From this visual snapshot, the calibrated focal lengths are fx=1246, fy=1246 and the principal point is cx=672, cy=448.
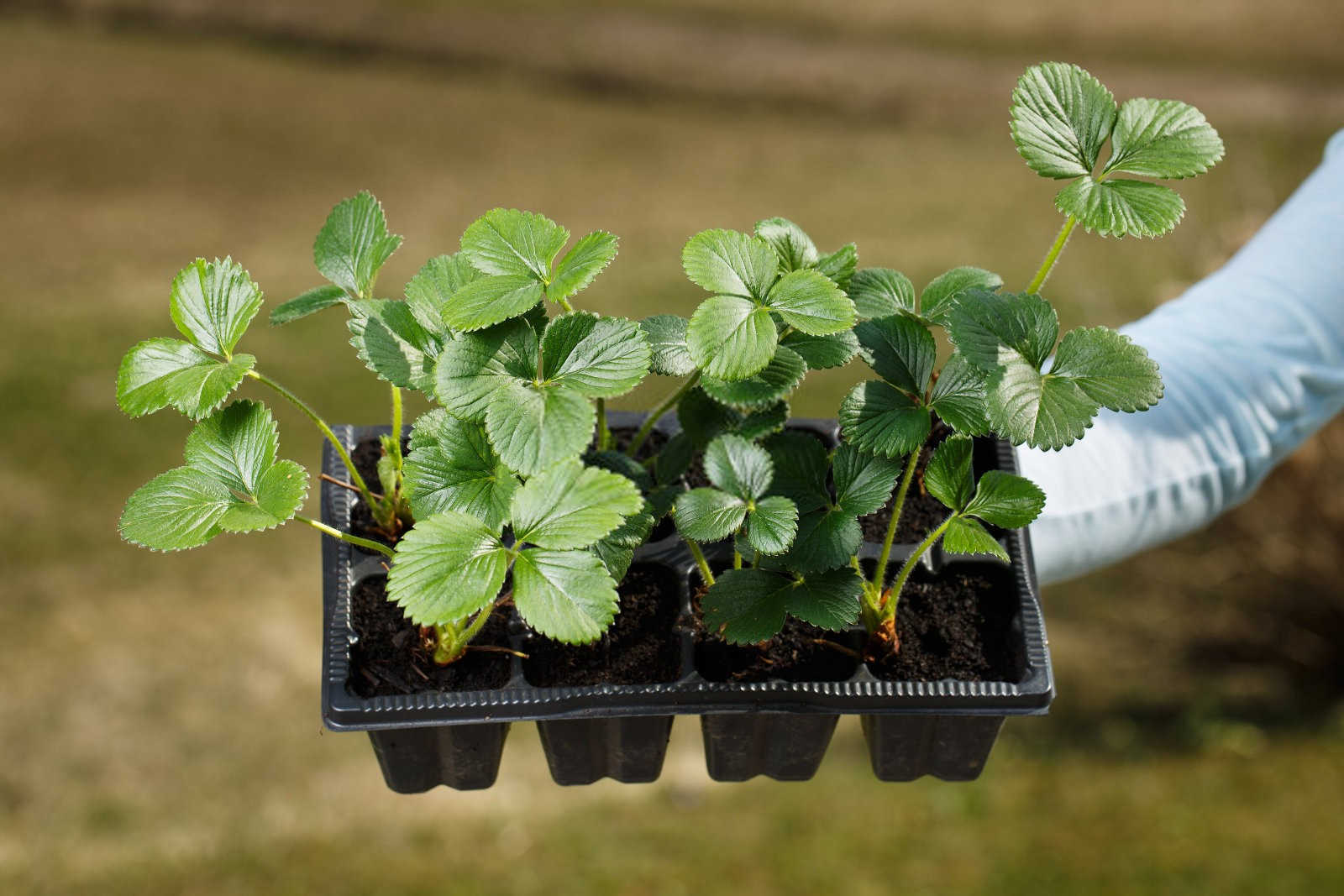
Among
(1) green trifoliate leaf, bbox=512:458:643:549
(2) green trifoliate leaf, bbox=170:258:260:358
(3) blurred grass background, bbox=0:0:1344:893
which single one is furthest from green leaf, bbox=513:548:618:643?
(3) blurred grass background, bbox=0:0:1344:893

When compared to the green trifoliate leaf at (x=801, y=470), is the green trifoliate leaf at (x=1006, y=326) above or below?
above

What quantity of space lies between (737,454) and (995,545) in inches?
5.5

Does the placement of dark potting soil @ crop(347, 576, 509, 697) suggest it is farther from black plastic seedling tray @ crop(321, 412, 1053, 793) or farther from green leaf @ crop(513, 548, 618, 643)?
green leaf @ crop(513, 548, 618, 643)

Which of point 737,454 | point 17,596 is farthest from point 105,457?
point 737,454

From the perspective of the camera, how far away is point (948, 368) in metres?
0.65

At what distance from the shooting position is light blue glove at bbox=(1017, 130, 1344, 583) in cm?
101

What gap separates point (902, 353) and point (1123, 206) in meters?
0.13

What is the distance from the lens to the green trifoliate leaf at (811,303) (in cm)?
61

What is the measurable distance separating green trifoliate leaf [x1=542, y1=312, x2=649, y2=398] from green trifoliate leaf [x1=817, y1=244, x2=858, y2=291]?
12 cm

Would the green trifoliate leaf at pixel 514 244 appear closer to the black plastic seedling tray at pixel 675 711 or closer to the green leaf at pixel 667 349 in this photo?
the green leaf at pixel 667 349

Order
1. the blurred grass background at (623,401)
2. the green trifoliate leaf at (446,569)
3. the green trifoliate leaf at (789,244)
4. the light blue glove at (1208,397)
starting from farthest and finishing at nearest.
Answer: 1. the blurred grass background at (623,401)
2. the light blue glove at (1208,397)
3. the green trifoliate leaf at (789,244)
4. the green trifoliate leaf at (446,569)

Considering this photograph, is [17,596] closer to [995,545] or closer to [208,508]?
[208,508]

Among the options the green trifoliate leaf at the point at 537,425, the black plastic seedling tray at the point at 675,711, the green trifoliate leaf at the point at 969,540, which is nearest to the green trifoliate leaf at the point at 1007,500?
the green trifoliate leaf at the point at 969,540

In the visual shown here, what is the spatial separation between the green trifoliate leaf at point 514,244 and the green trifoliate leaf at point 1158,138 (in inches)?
11.5
